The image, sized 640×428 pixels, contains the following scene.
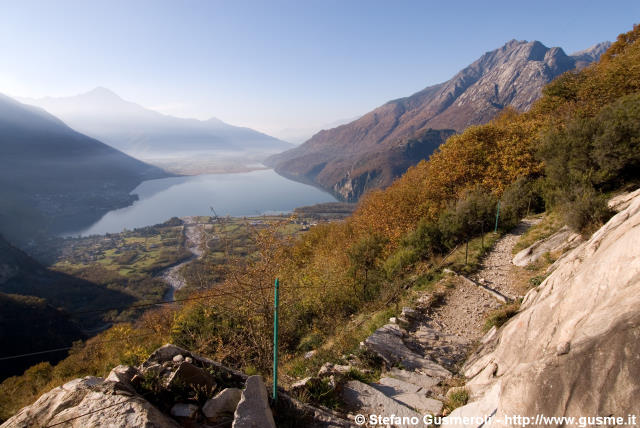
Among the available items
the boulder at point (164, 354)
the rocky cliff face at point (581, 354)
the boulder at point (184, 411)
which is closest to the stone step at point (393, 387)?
the rocky cliff face at point (581, 354)

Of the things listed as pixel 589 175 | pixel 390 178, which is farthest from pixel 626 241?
pixel 390 178

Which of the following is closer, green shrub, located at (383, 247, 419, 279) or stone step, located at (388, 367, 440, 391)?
stone step, located at (388, 367, 440, 391)

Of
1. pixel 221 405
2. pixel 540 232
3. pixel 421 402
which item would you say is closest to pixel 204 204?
pixel 540 232

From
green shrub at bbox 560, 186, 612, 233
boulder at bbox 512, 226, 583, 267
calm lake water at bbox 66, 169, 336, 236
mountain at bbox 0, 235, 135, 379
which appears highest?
green shrub at bbox 560, 186, 612, 233

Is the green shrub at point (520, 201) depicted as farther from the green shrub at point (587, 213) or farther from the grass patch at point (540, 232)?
the green shrub at point (587, 213)

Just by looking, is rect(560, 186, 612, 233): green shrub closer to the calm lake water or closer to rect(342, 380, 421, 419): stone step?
rect(342, 380, 421, 419): stone step

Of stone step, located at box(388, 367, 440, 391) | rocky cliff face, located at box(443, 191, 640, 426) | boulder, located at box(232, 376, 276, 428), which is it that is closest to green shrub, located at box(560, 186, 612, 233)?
rocky cliff face, located at box(443, 191, 640, 426)

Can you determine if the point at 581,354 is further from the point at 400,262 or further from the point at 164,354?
the point at 400,262
